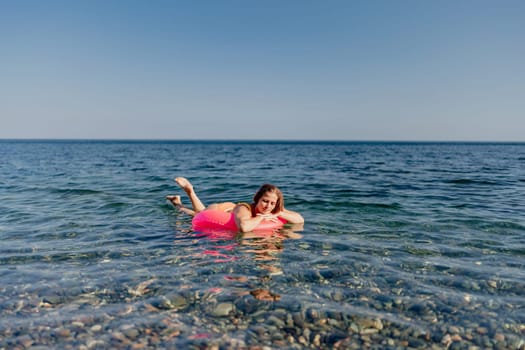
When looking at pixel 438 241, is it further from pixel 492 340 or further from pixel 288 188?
pixel 288 188

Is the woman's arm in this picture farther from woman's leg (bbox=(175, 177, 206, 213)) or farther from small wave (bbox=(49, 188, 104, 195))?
small wave (bbox=(49, 188, 104, 195))

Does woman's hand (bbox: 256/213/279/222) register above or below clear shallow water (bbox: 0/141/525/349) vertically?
above

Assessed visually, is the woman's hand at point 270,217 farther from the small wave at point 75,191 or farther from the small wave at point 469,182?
the small wave at point 469,182

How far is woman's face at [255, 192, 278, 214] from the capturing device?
8156mm

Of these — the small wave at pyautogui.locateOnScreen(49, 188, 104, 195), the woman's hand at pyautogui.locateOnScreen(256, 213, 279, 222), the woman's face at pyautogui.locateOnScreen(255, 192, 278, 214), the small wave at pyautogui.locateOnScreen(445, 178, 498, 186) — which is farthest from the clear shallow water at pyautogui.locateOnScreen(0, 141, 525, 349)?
the small wave at pyautogui.locateOnScreen(445, 178, 498, 186)

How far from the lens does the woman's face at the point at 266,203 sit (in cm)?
816

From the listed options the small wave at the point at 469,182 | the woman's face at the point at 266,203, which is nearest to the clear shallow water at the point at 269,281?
the woman's face at the point at 266,203

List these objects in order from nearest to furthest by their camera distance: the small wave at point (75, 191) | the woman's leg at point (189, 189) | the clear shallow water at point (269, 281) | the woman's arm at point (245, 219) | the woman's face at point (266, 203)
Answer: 1. the clear shallow water at point (269, 281)
2. the woman's face at point (266, 203)
3. the woman's arm at point (245, 219)
4. the woman's leg at point (189, 189)
5. the small wave at point (75, 191)

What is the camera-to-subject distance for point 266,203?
8273 millimetres

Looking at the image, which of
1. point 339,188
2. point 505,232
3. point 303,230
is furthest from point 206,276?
point 339,188

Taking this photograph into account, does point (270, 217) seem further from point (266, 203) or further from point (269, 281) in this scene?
point (269, 281)

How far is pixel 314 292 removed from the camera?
17.0 feet

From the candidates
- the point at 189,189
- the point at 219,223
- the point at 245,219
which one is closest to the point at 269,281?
the point at 245,219

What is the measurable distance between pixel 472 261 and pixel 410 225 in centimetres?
279
